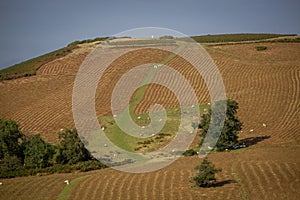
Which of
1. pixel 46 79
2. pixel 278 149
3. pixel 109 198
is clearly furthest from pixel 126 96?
pixel 109 198

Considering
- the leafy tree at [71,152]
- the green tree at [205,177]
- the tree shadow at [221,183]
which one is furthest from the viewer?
the leafy tree at [71,152]

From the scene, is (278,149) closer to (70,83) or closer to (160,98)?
(160,98)

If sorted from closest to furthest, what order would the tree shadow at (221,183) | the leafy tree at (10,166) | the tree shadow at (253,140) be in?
1. the tree shadow at (221,183)
2. the leafy tree at (10,166)
3. the tree shadow at (253,140)

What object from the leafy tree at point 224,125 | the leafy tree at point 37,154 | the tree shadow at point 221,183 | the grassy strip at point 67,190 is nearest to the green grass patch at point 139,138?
the leafy tree at point 224,125

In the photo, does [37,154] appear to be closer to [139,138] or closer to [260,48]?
[139,138]

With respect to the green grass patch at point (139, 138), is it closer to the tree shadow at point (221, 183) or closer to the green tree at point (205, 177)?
the green tree at point (205, 177)

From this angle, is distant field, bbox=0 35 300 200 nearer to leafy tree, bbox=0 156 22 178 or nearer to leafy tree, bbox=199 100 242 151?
leafy tree, bbox=0 156 22 178

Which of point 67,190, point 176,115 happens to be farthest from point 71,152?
point 176,115

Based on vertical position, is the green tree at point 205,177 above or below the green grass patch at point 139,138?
above

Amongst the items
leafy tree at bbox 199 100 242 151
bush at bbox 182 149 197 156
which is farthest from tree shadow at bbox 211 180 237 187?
leafy tree at bbox 199 100 242 151
